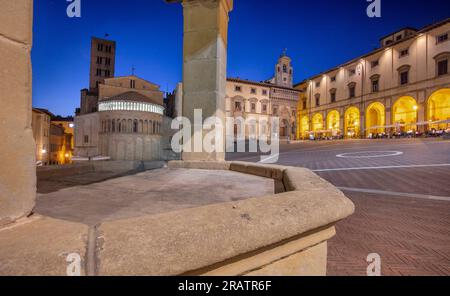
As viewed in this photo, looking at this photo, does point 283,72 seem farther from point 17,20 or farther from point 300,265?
point 17,20

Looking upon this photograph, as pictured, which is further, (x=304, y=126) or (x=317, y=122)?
(x=304, y=126)

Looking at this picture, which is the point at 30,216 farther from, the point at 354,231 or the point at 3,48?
the point at 354,231

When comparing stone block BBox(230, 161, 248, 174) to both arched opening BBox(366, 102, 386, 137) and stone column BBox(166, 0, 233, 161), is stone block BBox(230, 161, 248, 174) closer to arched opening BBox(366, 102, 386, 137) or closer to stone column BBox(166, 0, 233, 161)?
stone column BBox(166, 0, 233, 161)

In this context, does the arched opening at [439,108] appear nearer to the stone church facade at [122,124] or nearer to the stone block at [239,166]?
the stone block at [239,166]

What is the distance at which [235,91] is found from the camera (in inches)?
1800

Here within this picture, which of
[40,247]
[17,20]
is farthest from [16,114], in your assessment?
[40,247]

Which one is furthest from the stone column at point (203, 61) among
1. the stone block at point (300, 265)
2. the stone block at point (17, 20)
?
the stone block at point (17, 20)

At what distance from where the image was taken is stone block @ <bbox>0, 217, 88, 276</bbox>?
0.90m

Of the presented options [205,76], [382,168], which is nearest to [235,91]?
[382,168]

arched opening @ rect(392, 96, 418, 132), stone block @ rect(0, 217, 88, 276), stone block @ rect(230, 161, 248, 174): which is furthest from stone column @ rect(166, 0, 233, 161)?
arched opening @ rect(392, 96, 418, 132)

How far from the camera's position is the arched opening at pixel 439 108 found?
3027 cm

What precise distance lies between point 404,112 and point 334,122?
12031 millimetres

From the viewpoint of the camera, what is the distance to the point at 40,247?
1.02 meters

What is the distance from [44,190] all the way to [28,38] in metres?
2.06
